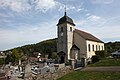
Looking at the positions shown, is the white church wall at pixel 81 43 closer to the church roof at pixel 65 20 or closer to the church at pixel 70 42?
the church at pixel 70 42

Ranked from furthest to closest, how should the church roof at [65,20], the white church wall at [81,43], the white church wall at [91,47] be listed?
the white church wall at [91,47]
the white church wall at [81,43]
the church roof at [65,20]

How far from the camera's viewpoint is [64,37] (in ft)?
149

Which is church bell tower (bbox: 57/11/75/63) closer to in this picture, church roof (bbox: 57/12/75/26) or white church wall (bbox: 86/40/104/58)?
church roof (bbox: 57/12/75/26)

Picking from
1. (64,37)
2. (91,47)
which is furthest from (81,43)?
(64,37)

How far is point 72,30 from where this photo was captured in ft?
153

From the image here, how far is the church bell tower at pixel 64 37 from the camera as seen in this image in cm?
4491

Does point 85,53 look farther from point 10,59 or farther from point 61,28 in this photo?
point 10,59

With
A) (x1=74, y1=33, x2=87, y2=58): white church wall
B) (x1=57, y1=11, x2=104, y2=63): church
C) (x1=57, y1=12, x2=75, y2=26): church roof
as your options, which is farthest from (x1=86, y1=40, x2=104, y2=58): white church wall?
(x1=57, y1=12, x2=75, y2=26): church roof

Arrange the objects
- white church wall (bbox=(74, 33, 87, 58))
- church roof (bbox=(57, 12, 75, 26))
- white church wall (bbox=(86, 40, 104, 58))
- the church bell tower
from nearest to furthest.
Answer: the church bell tower → church roof (bbox=(57, 12, 75, 26)) → white church wall (bbox=(74, 33, 87, 58)) → white church wall (bbox=(86, 40, 104, 58))

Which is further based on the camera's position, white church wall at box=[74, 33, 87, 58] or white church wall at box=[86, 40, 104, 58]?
white church wall at box=[86, 40, 104, 58]

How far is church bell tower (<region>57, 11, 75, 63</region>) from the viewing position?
147 ft

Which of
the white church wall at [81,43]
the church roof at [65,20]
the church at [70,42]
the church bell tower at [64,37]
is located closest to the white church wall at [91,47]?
the church at [70,42]

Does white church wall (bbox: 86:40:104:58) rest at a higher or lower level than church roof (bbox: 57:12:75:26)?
lower

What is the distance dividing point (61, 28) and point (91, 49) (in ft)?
31.6
